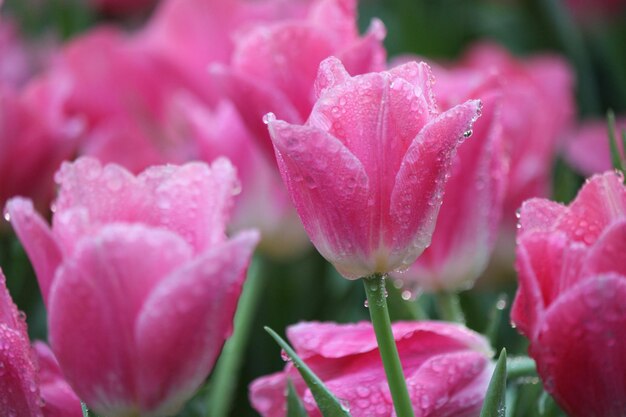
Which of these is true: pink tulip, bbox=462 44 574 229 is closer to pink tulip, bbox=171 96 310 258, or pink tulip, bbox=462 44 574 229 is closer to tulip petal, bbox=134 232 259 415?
pink tulip, bbox=171 96 310 258

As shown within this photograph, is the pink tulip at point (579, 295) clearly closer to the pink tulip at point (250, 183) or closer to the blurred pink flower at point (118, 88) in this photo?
the pink tulip at point (250, 183)

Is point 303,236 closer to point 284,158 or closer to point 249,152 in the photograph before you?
point 249,152

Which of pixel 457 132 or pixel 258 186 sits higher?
pixel 457 132

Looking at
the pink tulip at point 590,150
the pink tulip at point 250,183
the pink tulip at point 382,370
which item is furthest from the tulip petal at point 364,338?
the pink tulip at point 590,150

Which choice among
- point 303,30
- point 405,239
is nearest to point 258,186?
point 303,30

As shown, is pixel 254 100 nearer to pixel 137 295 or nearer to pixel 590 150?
pixel 137 295

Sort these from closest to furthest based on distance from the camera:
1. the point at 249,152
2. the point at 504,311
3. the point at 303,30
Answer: the point at 303,30, the point at 249,152, the point at 504,311

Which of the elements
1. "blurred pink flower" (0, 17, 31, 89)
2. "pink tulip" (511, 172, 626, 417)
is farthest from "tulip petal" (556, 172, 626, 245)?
"blurred pink flower" (0, 17, 31, 89)

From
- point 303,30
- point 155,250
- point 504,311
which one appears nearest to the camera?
point 155,250
